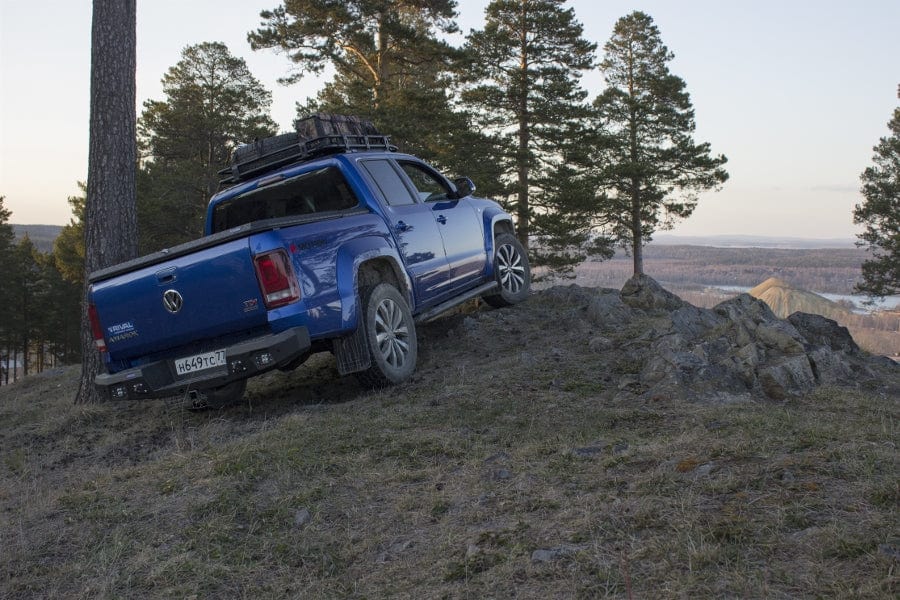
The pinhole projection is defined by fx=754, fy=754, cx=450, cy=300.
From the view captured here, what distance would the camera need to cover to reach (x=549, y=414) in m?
5.44

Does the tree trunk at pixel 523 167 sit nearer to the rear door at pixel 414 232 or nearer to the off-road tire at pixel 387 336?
the rear door at pixel 414 232

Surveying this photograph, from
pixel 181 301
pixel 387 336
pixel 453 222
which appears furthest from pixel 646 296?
pixel 181 301

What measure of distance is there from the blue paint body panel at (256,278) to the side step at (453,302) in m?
0.31

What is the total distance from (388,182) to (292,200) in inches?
36.8

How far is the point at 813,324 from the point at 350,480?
5984 millimetres

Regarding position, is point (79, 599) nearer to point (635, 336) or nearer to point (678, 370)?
point (678, 370)

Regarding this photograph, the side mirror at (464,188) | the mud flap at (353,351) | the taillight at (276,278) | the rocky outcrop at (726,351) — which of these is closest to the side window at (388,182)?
the side mirror at (464,188)

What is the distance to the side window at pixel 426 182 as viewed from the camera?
8016 mm

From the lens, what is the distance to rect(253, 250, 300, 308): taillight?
5430mm

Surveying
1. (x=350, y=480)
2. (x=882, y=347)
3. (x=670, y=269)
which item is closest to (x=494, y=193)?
(x=350, y=480)

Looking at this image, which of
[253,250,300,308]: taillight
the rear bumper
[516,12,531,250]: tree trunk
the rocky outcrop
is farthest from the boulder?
[516,12,531,250]: tree trunk

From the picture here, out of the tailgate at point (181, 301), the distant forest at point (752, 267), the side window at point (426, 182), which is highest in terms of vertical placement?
the side window at point (426, 182)

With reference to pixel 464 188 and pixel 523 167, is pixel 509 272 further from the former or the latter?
pixel 523 167

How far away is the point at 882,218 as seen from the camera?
36250 mm
